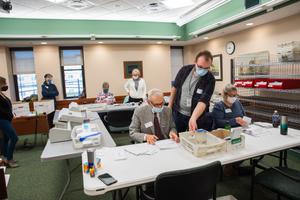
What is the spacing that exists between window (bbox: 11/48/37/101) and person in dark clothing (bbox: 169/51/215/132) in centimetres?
537

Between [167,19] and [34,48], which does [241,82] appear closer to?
[167,19]

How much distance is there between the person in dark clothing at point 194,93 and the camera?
7.66ft

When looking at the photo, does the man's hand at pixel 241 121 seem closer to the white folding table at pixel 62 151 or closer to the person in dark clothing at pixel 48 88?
the white folding table at pixel 62 151

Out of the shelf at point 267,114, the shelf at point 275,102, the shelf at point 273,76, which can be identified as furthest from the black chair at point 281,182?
the shelf at point 273,76

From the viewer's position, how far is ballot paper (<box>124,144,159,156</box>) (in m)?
1.86

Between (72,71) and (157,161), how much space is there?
18.4 feet

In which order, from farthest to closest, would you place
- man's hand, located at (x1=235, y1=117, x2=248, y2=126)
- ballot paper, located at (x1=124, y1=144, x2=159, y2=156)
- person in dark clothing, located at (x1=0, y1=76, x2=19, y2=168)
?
person in dark clothing, located at (x1=0, y1=76, x2=19, y2=168) < man's hand, located at (x1=235, y1=117, x2=248, y2=126) < ballot paper, located at (x1=124, y1=144, x2=159, y2=156)

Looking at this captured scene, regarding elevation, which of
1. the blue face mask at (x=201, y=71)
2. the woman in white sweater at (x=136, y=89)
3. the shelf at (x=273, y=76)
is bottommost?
A: the woman in white sweater at (x=136, y=89)

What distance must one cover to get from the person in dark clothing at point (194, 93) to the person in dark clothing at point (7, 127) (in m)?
2.65

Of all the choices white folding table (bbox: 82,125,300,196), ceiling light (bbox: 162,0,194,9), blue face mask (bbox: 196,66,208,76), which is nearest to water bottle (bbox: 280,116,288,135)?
white folding table (bbox: 82,125,300,196)

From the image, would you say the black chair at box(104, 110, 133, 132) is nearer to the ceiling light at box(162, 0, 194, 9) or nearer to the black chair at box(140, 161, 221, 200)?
the ceiling light at box(162, 0, 194, 9)

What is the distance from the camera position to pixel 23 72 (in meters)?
6.28

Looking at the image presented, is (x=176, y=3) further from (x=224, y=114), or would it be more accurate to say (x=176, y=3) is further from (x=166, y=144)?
(x=166, y=144)

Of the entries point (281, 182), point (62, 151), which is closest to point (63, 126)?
point (62, 151)
